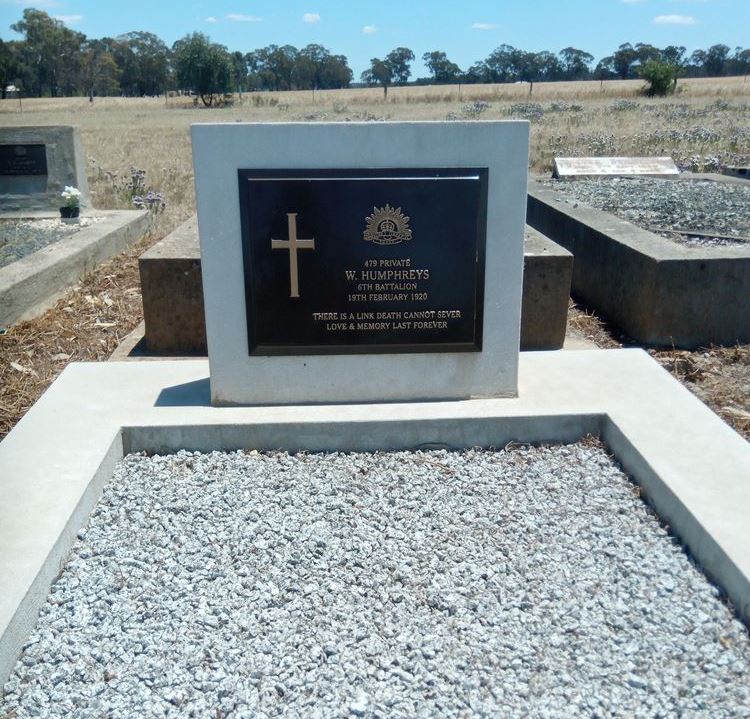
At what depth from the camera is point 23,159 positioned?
10.7 metres


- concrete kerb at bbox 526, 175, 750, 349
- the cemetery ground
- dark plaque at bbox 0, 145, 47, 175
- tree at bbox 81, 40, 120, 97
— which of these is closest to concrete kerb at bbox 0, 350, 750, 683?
the cemetery ground

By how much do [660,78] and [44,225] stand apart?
45.0 m

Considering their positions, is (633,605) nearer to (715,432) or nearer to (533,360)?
(715,432)

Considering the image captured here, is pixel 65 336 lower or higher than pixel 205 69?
lower

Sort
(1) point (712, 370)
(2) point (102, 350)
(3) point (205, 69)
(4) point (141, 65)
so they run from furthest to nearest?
1. (4) point (141, 65)
2. (3) point (205, 69)
3. (2) point (102, 350)
4. (1) point (712, 370)

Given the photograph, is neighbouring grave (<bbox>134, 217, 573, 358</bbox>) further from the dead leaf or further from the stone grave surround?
the stone grave surround

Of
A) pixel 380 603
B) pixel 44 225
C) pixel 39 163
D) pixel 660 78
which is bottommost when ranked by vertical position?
pixel 380 603

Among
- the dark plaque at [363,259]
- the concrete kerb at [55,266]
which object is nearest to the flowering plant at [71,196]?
the concrete kerb at [55,266]

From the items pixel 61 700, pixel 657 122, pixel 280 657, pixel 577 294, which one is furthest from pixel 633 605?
pixel 657 122

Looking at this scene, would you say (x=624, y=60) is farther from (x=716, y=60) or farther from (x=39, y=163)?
(x=39, y=163)

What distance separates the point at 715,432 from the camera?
3896 millimetres

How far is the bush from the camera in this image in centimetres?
4675

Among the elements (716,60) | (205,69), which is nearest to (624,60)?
(716,60)

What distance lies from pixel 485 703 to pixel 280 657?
70 cm
